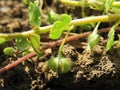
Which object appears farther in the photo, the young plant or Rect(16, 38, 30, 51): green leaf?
Rect(16, 38, 30, 51): green leaf

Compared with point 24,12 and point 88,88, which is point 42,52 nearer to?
point 88,88

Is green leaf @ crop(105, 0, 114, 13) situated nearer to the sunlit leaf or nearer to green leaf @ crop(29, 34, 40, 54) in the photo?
the sunlit leaf

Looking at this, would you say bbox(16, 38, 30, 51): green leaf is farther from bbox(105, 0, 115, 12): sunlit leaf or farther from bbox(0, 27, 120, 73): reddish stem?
bbox(105, 0, 115, 12): sunlit leaf

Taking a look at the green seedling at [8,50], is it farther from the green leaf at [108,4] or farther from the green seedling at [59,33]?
the green leaf at [108,4]

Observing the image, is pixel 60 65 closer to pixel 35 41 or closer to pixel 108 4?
pixel 35 41

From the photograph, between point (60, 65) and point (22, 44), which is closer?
point (60, 65)

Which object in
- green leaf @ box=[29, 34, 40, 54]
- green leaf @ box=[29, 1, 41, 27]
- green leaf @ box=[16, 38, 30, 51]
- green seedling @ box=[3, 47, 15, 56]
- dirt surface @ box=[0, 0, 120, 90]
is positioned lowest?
dirt surface @ box=[0, 0, 120, 90]

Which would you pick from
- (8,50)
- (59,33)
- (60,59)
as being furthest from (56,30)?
A: (8,50)

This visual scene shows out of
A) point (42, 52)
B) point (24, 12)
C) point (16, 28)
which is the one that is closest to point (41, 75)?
point (42, 52)

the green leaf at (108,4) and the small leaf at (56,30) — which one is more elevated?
the green leaf at (108,4)

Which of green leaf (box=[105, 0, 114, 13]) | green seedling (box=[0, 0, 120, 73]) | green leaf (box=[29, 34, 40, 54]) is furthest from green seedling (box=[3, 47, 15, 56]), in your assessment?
green leaf (box=[105, 0, 114, 13])

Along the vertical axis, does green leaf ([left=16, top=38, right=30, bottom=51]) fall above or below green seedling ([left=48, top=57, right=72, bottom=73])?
above

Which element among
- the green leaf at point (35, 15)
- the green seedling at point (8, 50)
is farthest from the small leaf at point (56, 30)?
the green seedling at point (8, 50)

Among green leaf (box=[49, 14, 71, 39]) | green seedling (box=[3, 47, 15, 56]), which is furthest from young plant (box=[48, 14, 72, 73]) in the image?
green seedling (box=[3, 47, 15, 56])
